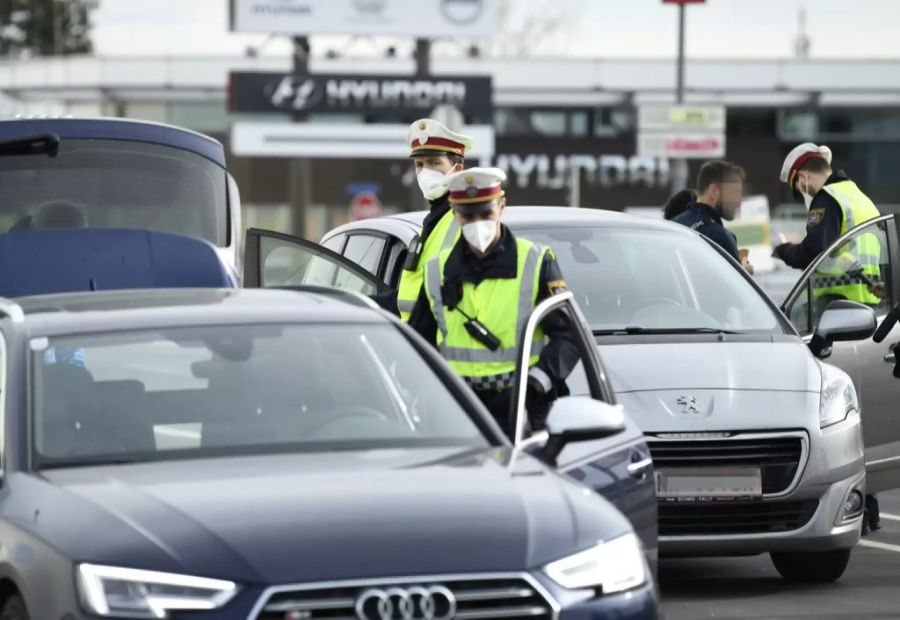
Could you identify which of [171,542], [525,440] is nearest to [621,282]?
[525,440]

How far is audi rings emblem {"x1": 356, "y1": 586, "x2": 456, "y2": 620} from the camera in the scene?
5.12 m

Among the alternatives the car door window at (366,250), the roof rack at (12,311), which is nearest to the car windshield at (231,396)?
the roof rack at (12,311)

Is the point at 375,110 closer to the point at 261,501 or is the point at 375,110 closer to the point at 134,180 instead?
the point at 134,180

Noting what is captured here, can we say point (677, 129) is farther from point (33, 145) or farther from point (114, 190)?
point (33, 145)

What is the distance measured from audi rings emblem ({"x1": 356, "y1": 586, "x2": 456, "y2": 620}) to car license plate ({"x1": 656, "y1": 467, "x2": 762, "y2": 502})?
14.1 ft

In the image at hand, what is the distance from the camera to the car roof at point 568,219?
35.7ft

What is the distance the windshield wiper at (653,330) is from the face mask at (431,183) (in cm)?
107

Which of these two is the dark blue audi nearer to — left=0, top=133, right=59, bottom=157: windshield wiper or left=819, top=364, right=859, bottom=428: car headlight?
left=819, top=364, right=859, bottom=428: car headlight

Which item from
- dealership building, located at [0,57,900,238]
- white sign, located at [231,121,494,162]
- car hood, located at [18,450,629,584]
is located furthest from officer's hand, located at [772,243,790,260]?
dealership building, located at [0,57,900,238]

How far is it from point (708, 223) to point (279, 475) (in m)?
7.43

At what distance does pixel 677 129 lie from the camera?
30188 mm

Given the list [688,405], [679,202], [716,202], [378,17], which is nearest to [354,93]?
[378,17]

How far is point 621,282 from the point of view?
35.1 feet

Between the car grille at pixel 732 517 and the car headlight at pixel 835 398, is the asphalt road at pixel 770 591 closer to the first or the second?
the car grille at pixel 732 517
